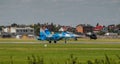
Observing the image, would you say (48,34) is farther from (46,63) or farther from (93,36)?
(46,63)

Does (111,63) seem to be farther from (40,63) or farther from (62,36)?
(62,36)

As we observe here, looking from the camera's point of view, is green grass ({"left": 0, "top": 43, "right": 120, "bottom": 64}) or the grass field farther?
green grass ({"left": 0, "top": 43, "right": 120, "bottom": 64})

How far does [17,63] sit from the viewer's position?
3206 cm

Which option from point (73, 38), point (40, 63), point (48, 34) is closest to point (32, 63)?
point (40, 63)

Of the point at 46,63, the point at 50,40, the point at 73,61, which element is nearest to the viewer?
the point at 73,61

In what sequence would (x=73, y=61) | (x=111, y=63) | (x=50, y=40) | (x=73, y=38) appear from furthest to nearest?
(x=73, y=38) → (x=50, y=40) → (x=111, y=63) → (x=73, y=61)

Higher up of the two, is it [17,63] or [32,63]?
[32,63]

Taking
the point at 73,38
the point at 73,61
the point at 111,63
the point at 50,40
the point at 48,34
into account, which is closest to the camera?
the point at 73,61

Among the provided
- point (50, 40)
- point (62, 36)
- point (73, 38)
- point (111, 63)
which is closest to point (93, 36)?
point (73, 38)

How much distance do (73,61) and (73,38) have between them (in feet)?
399

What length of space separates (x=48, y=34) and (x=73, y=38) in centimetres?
2599

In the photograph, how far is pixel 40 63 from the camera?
1190cm

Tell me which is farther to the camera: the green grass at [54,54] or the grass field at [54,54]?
the green grass at [54,54]

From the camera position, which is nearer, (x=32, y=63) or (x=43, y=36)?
(x=32, y=63)
